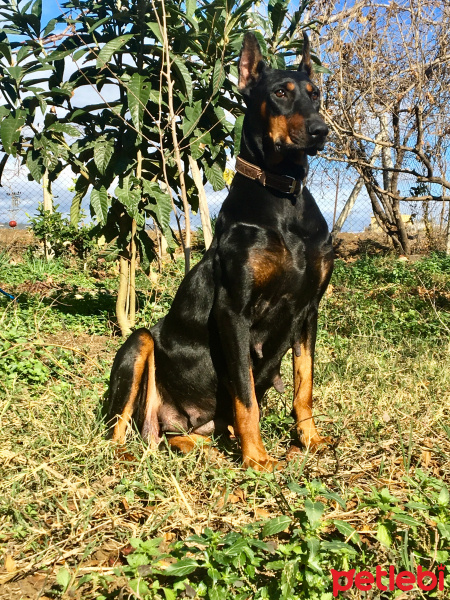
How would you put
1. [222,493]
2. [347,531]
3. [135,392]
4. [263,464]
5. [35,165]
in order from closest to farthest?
1. [347,531]
2. [222,493]
3. [263,464]
4. [135,392]
5. [35,165]

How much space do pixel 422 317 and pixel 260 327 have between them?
327 cm

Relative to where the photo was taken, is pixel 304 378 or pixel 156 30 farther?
pixel 156 30

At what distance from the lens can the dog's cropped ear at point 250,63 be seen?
3.01 metres

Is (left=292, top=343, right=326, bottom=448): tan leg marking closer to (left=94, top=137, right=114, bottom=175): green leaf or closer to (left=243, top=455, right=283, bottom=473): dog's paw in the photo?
(left=243, top=455, right=283, bottom=473): dog's paw

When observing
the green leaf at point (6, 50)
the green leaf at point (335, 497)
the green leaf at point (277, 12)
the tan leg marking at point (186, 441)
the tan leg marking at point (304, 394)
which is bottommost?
the tan leg marking at point (186, 441)

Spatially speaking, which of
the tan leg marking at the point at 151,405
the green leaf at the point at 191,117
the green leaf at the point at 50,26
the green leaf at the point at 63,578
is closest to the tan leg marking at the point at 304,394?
the tan leg marking at the point at 151,405

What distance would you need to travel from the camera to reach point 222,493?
2.29 metres

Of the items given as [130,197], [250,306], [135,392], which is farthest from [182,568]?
[130,197]

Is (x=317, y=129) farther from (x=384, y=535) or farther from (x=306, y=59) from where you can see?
(x=384, y=535)

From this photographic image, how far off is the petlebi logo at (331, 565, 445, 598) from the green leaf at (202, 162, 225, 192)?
3285 millimetres

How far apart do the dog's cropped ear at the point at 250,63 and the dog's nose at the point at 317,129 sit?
604mm

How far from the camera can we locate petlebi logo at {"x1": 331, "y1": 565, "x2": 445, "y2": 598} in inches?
65.8

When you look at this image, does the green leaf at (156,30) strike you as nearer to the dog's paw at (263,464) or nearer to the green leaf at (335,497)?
the dog's paw at (263,464)

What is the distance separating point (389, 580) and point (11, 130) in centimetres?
370
